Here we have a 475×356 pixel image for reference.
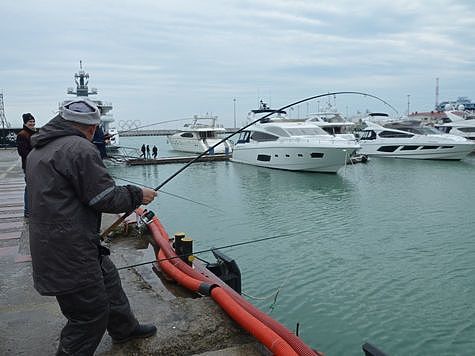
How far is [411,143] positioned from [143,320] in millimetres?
31650

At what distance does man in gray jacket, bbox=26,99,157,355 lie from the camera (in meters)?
2.66

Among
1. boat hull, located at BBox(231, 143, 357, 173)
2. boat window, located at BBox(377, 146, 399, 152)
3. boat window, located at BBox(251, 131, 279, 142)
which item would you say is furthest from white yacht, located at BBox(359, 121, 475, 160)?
boat window, located at BBox(251, 131, 279, 142)

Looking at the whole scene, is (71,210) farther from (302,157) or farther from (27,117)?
(302,157)

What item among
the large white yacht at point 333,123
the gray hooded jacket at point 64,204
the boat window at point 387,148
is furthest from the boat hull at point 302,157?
the gray hooded jacket at point 64,204

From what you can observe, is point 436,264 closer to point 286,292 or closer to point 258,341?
point 286,292

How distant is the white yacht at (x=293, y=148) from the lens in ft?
80.3

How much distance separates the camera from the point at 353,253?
9.58 metres

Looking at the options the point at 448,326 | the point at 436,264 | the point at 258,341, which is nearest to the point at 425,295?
the point at 448,326

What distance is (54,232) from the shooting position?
2668 mm

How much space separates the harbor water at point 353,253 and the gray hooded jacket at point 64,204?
3702mm

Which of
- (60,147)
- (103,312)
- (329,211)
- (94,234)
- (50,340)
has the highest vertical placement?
(60,147)

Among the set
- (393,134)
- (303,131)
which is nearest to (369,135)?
(393,134)

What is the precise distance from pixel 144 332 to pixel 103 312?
0.70 m

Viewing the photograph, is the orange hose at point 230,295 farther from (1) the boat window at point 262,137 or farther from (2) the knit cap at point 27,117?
(1) the boat window at point 262,137
